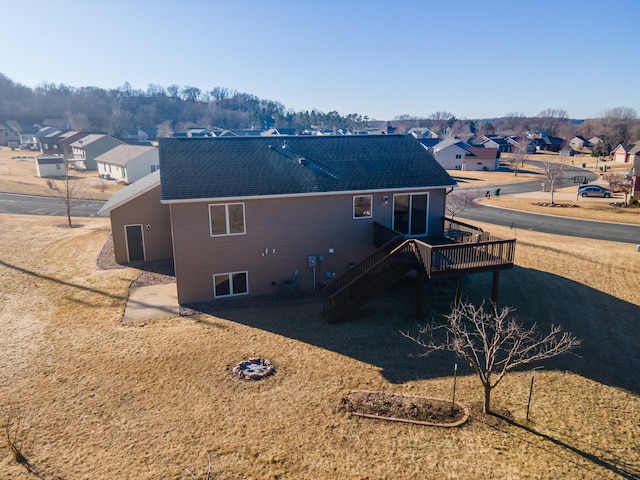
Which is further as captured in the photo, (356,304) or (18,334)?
(356,304)

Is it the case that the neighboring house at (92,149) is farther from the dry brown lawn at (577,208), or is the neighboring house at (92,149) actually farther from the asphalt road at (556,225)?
the asphalt road at (556,225)

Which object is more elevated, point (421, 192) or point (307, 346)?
point (421, 192)

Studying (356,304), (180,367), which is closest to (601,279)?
(356,304)

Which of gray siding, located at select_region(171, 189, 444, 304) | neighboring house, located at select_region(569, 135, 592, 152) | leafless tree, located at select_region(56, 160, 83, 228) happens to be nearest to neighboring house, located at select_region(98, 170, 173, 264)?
gray siding, located at select_region(171, 189, 444, 304)

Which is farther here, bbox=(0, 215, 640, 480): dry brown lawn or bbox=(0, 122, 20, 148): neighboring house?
bbox=(0, 122, 20, 148): neighboring house

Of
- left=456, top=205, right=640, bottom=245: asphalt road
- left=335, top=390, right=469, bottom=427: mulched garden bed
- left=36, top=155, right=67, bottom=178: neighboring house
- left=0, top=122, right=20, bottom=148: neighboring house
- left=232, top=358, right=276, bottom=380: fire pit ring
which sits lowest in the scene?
left=335, top=390, right=469, bottom=427: mulched garden bed

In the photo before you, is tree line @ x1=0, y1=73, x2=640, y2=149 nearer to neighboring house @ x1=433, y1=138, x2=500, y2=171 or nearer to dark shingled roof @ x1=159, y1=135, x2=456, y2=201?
neighboring house @ x1=433, y1=138, x2=500, y2=171

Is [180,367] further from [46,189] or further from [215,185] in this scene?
[46,189]
